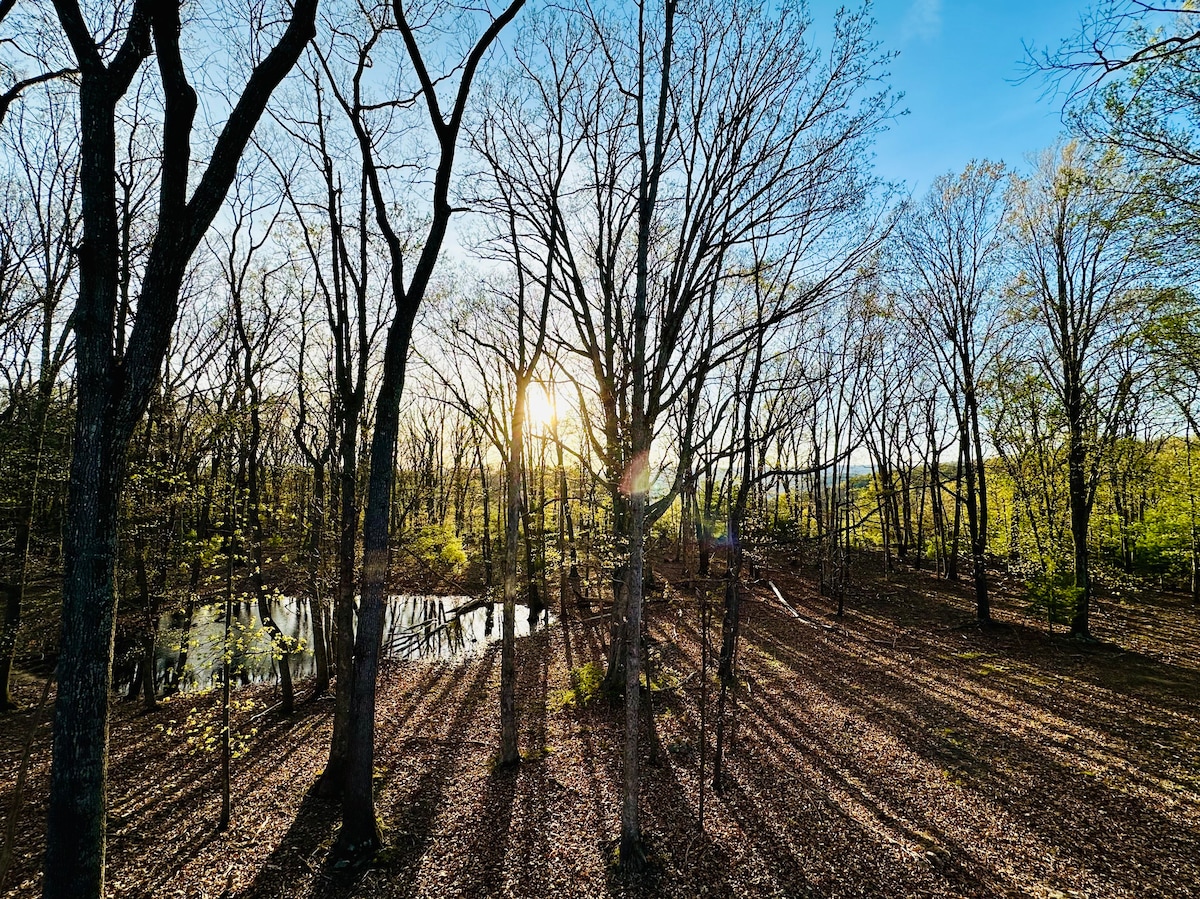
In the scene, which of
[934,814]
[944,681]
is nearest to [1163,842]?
[934,814]

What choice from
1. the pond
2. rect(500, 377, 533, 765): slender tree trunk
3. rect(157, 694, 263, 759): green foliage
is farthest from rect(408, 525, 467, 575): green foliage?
rect(500, 377, 533, 765): slender tree trunk

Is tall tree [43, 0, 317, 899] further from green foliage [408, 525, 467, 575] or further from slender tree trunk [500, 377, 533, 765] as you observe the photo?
green foliage [408, 525, 467, 575]

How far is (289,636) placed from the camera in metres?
14.3

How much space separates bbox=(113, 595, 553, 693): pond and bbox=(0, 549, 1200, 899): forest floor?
0.99 metres

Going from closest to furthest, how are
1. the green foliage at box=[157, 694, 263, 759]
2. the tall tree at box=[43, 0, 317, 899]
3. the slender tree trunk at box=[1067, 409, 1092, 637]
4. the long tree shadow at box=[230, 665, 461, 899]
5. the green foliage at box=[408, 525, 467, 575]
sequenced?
the tall tree at box=[43, 0, 317, 899]
the long tree shadow at box=[230, 665, 461, 899]
the green foliage at box=[157, 694, 263, 759]
the slender tree trunk at box=[1067, 409, 1092, 637]
the green foliage at box=[408, 525, 467, 575]

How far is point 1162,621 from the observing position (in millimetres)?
15570

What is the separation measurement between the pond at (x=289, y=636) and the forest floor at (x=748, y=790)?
0.99 metres

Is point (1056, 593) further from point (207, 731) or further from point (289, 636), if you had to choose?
point (289, 636)

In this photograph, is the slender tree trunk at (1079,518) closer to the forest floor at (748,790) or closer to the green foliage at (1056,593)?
the green foliage at (1056,593)

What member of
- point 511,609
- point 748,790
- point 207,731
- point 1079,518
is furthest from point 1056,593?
point 207,731

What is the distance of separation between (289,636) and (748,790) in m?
13.1

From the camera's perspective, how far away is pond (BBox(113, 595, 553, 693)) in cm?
785

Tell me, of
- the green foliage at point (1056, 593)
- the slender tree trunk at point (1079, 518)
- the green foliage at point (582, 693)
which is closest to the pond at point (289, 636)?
the green foliage at point (582, 693)

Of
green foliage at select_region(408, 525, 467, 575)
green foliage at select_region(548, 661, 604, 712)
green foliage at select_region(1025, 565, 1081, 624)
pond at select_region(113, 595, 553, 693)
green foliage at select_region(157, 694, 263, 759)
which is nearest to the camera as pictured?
green foliage at select_region(157, 694, 263, 759)
